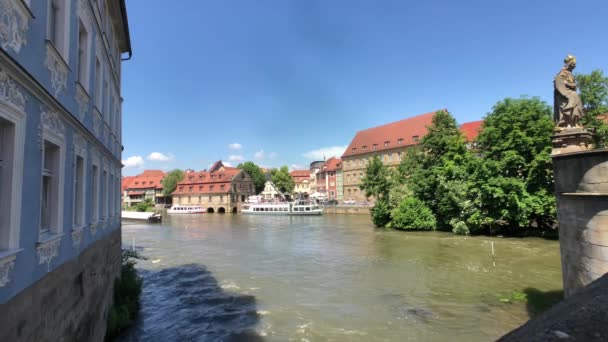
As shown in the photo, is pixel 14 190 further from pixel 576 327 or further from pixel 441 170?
pixel 441 170

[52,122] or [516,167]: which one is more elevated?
[516,167]

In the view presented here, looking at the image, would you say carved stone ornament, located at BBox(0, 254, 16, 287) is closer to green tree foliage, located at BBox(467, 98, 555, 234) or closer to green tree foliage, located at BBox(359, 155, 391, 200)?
green tree foliage, located at BBox(467, 98, 555, 234)

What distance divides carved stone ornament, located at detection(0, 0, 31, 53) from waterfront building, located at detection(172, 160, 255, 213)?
2843 inches

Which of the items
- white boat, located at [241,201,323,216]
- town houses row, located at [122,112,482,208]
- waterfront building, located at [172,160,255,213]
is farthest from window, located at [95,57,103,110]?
waterfront building, located at [172,160,255,213]

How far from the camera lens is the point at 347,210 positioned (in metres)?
59.8

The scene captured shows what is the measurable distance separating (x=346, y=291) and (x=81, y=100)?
436 inches

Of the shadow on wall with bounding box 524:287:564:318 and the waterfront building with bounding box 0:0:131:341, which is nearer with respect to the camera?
the waterfront building with bounding box 0:0:131:341

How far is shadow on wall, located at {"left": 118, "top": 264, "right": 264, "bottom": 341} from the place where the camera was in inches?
370

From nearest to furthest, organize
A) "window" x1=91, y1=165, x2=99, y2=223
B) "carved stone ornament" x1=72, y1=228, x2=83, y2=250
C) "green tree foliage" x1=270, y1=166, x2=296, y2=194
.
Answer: "carved stone ornament" x1=72, y1=228, x2=83, y2=250 → "window" x1=91, y1=165, x2=99, y2=223 → "green tree foliage" x1=270, y1=166, x2=296, y2=194

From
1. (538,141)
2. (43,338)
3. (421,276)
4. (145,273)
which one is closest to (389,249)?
(421,276)

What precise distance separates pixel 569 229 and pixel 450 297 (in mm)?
6459

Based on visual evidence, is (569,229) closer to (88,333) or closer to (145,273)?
(88,333)

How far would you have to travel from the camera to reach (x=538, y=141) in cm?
2347

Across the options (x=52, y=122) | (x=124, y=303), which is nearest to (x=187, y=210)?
(x=124, y=303)
